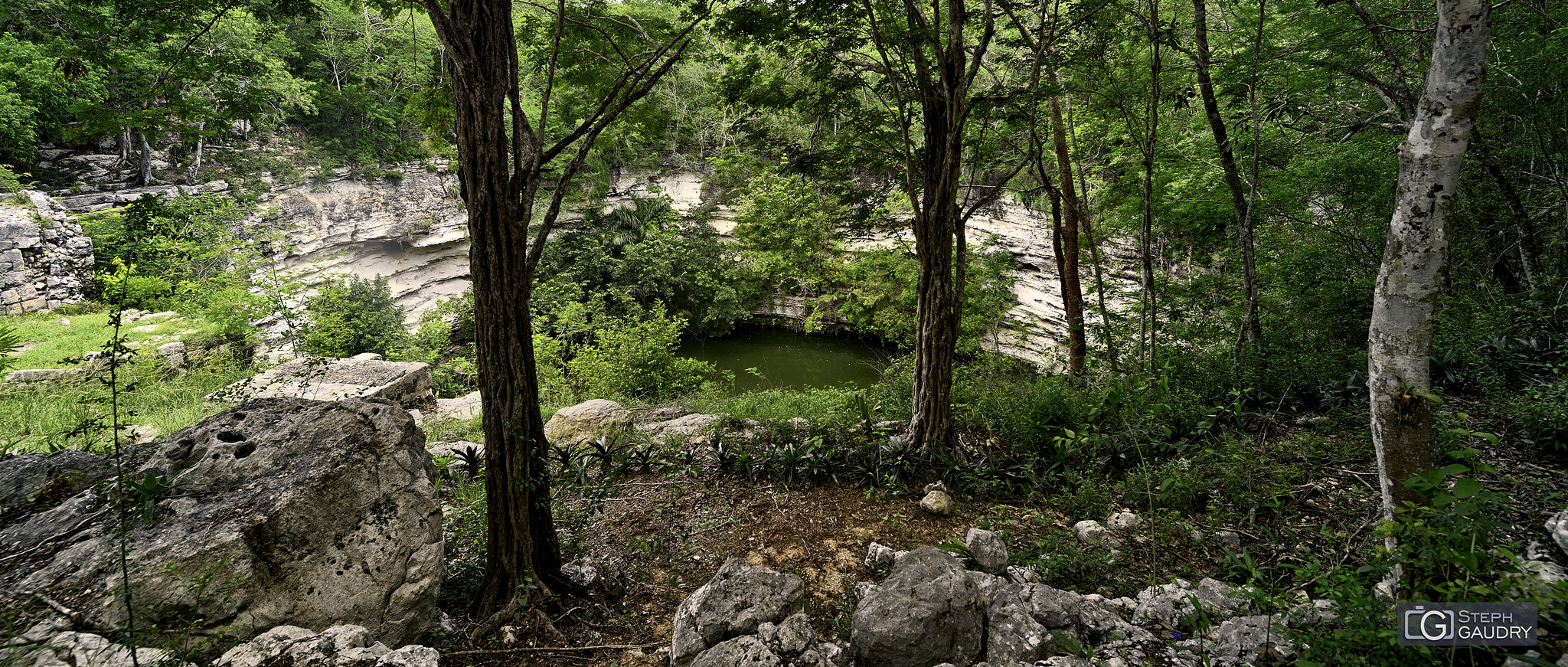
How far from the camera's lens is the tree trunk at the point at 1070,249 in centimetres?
680

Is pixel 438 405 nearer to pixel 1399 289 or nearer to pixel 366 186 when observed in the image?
pixel 1399 289

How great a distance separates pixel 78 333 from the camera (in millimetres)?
8828

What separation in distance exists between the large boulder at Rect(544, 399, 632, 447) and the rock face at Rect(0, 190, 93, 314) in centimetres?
1132

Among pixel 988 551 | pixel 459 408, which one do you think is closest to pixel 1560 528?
pixel 988 551

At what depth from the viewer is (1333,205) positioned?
21.6ft

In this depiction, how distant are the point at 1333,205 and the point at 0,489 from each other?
448 inches

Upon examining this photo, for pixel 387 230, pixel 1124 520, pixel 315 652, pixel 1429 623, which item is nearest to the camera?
pixel 1429 623

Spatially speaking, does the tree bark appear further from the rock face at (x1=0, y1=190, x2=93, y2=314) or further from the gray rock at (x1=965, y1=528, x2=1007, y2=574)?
the rock face at (x1=0, y1=190, x2=93, y2=314)

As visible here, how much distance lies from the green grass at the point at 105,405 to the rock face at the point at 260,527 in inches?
127

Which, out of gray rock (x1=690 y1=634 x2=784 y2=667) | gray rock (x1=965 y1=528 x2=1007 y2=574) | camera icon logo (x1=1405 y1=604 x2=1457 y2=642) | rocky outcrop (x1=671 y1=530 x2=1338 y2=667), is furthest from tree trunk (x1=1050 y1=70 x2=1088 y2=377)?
gray rock (x1=690 y1=634 x2=784 y2=667)

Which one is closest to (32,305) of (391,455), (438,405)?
(438,405)

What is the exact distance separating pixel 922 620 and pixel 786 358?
48.9 ft

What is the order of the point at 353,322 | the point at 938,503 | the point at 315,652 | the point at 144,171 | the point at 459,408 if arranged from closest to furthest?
the point at 315,652, the point at 938,503, the point at 459,408, the point at 353,322, the point at 144,171

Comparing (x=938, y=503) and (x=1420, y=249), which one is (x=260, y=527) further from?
(x=1420, y=249)
